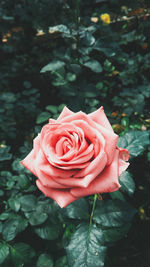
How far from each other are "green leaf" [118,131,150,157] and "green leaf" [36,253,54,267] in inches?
27.2

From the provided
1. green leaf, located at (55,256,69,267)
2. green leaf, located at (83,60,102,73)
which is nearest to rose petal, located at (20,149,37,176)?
green leaf, located at (55,256,69,267)

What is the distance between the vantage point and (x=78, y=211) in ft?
2.92

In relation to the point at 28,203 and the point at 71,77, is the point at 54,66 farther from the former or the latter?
the point at 28,203

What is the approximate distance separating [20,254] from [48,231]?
0.53 ft

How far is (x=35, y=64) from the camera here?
221cm

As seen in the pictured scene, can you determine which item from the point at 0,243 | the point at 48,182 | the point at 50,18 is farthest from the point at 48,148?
the point at 50,18

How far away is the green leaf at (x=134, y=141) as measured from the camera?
0.96 m

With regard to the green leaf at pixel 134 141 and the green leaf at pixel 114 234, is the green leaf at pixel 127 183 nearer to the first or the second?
the green leaf at pixel 134 141

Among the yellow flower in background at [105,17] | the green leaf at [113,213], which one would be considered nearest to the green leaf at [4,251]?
the green leaf at [113,213]

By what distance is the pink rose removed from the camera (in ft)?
2.14

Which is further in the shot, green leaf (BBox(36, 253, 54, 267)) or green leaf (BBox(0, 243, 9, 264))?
green leaf (BBox(36, 253, 54, 267))

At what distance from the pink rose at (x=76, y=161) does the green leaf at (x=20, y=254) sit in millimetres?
496

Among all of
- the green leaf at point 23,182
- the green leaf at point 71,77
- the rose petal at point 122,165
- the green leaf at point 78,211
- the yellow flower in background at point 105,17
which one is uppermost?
the yellow flower in background at point 105,17

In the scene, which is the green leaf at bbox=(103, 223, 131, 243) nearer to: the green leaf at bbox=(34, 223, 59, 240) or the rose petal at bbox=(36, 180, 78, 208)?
the green leaf at bbox=(34, 223, 59, 240)
